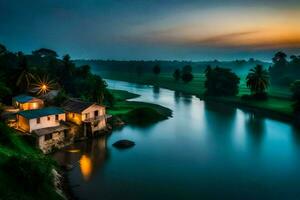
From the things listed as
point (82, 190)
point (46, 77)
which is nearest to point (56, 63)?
point (46, 77)

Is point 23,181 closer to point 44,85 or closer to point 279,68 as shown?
point 44,85

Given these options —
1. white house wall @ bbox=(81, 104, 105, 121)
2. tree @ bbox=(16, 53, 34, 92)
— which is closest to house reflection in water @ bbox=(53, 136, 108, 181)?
white house wall @ bbox=(81, 104, 105, 121)

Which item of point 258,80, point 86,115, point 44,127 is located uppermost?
point 258,80

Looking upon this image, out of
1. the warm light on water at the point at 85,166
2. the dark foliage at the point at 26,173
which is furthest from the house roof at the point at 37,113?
the dark foliage at the point at 26,173

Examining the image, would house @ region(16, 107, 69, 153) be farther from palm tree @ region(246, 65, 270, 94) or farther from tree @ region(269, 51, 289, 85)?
tree @ region(269, 51, 289, 85)

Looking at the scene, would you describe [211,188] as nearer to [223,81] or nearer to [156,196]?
[156,196]

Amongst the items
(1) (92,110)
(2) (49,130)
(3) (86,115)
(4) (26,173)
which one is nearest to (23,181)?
(4) (26,173)

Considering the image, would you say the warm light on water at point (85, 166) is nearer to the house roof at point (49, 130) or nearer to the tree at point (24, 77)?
the house roof at point (49, 130)
